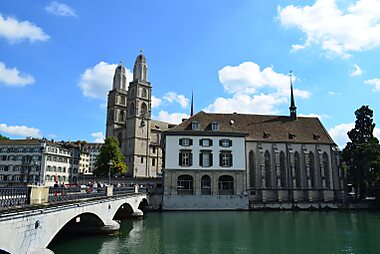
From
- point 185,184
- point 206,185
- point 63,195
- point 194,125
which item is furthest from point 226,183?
point 63,195

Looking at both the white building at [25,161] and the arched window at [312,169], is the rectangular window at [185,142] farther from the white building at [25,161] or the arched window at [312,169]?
the white building at [25,161]

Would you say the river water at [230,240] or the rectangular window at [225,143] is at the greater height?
the rectangular window at [225,143]

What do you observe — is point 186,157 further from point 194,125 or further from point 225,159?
point 225,159

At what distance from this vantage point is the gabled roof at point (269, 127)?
165 feet

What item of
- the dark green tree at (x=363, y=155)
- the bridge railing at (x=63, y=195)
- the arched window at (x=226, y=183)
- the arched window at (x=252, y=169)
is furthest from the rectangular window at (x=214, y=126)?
the bridge railing at (x=63, y=195)

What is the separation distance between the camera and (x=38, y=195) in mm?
13438

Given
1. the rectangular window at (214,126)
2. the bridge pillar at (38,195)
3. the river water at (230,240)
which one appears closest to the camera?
the bridge pillar at (38,195)

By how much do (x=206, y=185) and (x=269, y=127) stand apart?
619 inches

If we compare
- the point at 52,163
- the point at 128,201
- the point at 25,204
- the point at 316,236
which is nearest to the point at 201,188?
the point at 128,201

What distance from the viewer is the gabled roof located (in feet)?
165

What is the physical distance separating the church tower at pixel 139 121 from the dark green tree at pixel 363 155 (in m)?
42.7

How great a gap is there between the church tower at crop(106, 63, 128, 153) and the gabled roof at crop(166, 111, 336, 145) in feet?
108

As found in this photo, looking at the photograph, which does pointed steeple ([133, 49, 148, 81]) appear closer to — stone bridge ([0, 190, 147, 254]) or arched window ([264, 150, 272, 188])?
arched window ([264, 150, 272, 188])

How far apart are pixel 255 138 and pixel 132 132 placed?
3308 centimetres
